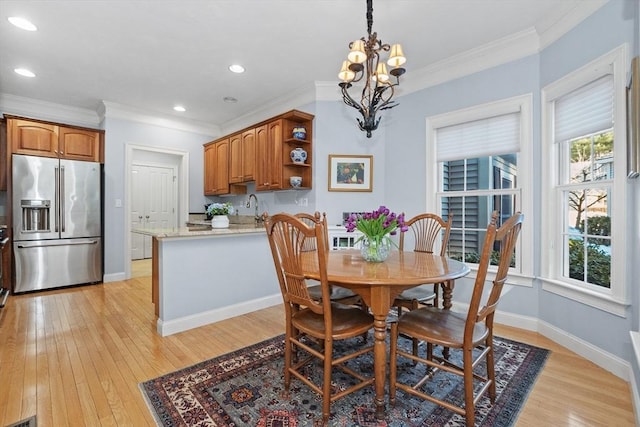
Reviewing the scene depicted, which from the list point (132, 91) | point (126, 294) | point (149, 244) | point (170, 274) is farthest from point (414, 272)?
point (149, 244)

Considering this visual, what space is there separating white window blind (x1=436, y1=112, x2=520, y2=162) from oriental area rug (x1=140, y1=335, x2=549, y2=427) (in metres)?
1.84

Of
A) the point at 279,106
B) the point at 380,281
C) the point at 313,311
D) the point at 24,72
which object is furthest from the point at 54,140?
the point at 380,281

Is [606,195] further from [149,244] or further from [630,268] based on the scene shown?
[149,244]

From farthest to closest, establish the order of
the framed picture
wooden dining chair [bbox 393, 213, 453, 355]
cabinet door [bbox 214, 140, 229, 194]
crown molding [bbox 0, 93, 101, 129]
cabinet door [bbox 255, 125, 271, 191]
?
cabinet door [bbox 214, 140, 229, 194] < crown molding [bbox 0, 93, 101, 129] < cabinet door [bbox 255, 125, 271, 191] < the framed picture < wooden dining chair [bbox 393, 213, 453, 355]

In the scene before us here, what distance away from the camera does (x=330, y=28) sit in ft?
8.80

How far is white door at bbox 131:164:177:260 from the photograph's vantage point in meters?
6.10

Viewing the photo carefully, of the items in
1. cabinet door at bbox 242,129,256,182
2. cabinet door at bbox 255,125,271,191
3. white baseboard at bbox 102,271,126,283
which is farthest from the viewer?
white baseboard at bbox 102,271,126,283

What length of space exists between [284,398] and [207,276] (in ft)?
5.12

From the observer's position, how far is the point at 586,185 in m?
2.35

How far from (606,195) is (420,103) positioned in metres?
1.94

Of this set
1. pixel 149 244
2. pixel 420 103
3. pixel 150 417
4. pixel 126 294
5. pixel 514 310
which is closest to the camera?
pixel 150 417

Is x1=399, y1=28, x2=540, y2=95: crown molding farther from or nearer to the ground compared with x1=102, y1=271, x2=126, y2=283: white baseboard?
farther from the ground

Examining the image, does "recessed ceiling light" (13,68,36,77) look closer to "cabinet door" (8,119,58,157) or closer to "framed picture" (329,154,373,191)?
"cabinet door" (8,119,58,157)

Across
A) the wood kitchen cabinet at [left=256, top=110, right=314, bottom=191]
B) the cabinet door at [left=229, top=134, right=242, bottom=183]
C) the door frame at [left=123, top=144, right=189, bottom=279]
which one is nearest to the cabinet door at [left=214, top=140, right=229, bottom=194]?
the cabinet door at [left=229, top=134, right=242, bottom=183]
